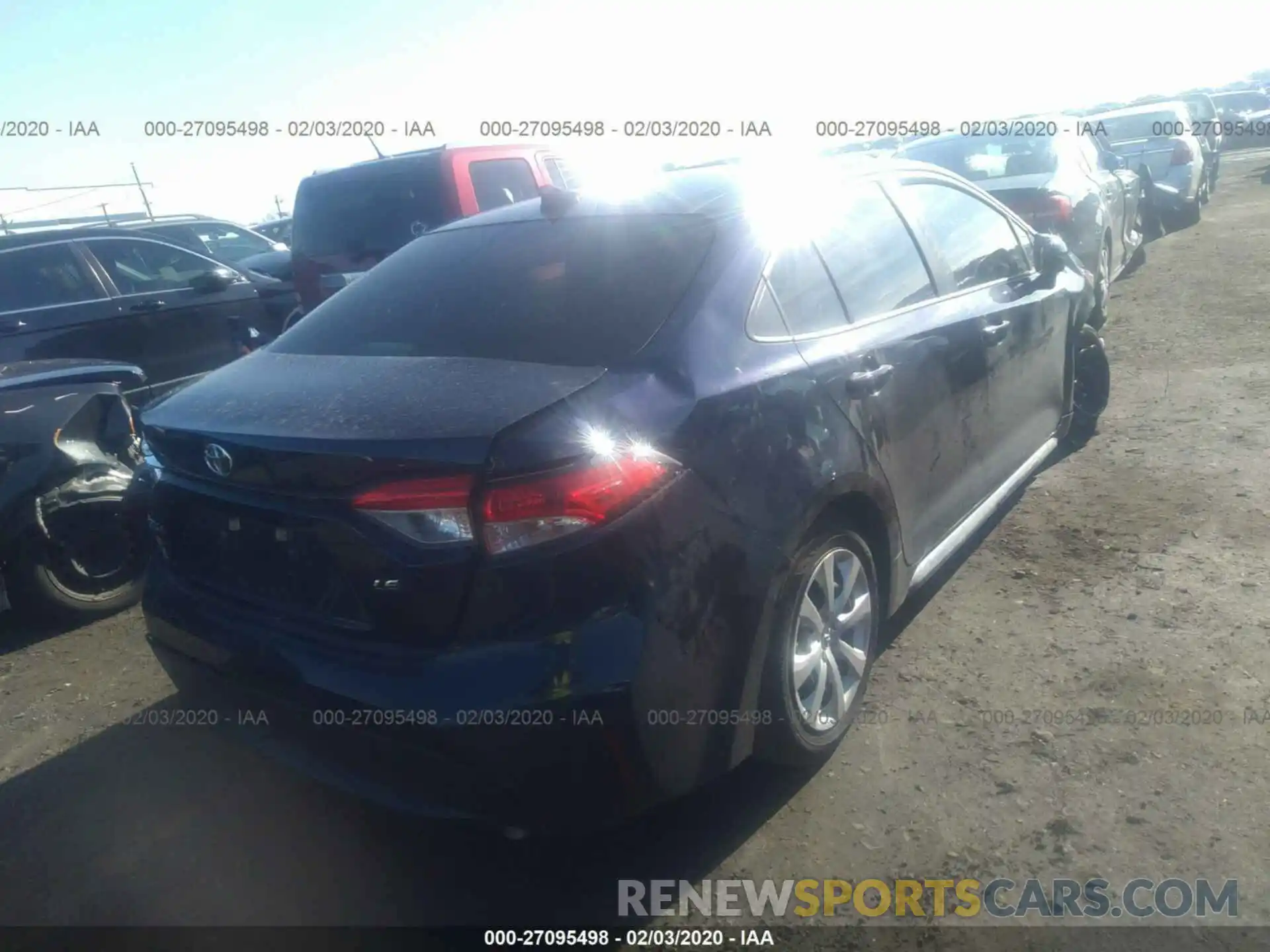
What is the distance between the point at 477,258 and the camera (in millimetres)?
3311

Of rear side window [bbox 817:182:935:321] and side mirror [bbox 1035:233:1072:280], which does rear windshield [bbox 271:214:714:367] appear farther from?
side mirror [bbox 1035:233:1072:280]

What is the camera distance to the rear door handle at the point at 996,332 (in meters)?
4.04

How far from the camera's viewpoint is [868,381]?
3.16 metres

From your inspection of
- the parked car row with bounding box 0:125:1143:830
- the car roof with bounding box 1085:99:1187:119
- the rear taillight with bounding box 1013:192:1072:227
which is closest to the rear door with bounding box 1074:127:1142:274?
the rear taillight with bounding box 1013:192:1072:227

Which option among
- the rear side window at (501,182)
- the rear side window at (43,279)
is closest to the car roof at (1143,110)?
the rear side window at (501,182)

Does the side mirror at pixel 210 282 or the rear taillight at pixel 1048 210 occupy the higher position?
the side mirror at pixel 210 282

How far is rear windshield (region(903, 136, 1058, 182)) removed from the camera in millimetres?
8711

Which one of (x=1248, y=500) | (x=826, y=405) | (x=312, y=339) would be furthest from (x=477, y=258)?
(x=1248, y=500)

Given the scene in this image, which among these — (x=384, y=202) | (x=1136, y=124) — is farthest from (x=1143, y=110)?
(x=384, y=202)

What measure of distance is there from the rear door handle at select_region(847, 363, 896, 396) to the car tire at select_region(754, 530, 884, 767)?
43 centimetres

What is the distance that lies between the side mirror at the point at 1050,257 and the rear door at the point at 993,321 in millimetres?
76

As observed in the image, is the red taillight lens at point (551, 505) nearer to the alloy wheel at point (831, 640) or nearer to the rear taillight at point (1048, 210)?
the alloy wheel at point (831, 640)

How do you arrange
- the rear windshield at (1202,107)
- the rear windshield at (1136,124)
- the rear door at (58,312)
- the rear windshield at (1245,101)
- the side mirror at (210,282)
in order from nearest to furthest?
the rear door at (58,312)
the side mirror at (210,282)
the rear windshield at (1136,124)
the rear windshield at (1202,107)
the rear windshield at (1245,101)
